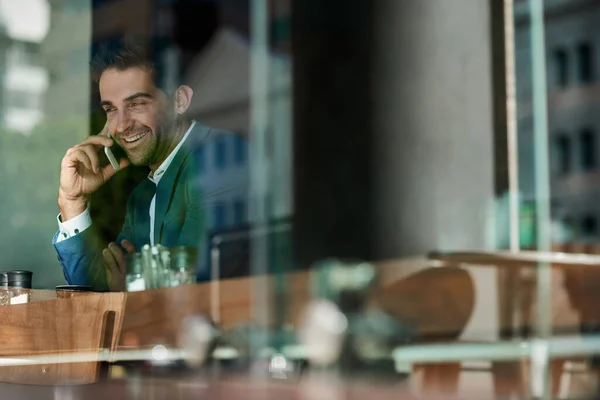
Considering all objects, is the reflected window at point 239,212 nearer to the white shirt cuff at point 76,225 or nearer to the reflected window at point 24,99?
the white shirt cuff at point 76,225

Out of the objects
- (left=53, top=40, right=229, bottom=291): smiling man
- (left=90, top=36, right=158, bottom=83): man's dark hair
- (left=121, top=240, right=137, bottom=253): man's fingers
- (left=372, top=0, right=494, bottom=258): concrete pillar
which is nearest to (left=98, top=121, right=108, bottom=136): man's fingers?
(left=53, top=40, right=229, bottom=291): smiling man

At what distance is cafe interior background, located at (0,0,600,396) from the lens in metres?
1.80

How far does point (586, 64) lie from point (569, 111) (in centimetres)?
9

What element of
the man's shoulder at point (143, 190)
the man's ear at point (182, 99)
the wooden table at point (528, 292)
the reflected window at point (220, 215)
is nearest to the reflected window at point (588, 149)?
the wooden table at point (528, 292)

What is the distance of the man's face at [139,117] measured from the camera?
2.60m

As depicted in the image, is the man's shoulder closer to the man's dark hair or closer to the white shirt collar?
the white shirt collar

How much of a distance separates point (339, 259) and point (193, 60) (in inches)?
30.6

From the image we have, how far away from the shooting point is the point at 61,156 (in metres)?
2.82

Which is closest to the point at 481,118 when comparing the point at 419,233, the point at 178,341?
the point at 419,233

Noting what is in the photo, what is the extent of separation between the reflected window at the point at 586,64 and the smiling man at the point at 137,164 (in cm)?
105

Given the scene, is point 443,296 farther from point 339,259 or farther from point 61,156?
point 61,156

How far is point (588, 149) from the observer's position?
68.0 inches

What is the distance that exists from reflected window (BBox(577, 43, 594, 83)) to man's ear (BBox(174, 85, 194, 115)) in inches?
43.9

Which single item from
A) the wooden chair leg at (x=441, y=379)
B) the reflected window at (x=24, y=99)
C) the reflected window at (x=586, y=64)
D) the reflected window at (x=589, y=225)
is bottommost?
the wooden chair leg at (x=441, y=379)
